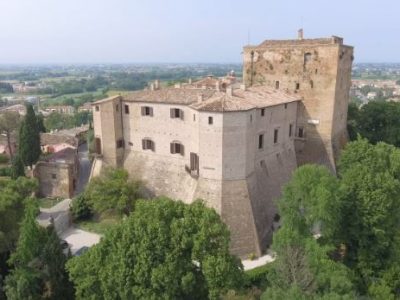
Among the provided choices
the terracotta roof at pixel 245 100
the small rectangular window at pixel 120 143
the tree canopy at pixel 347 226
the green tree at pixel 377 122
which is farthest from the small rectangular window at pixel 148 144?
the green tree at pixel 377 122

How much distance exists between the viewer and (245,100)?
29438mm

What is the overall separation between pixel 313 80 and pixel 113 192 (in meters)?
21.8

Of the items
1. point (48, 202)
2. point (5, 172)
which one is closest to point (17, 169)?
point (48, 202)

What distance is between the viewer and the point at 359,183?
2506 centimetres

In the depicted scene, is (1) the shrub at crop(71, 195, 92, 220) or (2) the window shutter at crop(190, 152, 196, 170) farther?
(1) the shrub at crop(71, 195, 92, 220)

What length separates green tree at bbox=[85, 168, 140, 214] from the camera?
31922mm

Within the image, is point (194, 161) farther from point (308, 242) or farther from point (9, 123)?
point (9, 123)

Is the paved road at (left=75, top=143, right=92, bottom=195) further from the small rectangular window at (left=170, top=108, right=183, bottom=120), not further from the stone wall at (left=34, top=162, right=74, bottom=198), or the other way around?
the small rectangular window at (left=170, top=108, right=183, bottom=120)

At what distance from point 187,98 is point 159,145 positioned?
16.4 ft

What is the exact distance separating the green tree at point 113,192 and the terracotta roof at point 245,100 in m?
8.93

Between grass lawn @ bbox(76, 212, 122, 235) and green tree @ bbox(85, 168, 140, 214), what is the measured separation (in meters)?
1.00

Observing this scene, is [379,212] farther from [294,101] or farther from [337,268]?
[294,101]

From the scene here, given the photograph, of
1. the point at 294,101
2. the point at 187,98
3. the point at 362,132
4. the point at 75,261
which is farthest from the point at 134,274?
the point at 362,132

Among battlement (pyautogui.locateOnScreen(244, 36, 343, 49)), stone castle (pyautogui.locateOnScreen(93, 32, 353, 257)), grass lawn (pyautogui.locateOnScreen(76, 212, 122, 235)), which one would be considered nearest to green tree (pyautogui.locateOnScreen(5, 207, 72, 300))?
grass lawn (pyautogui.locateOnScreen(76, 212, 122, 235))
